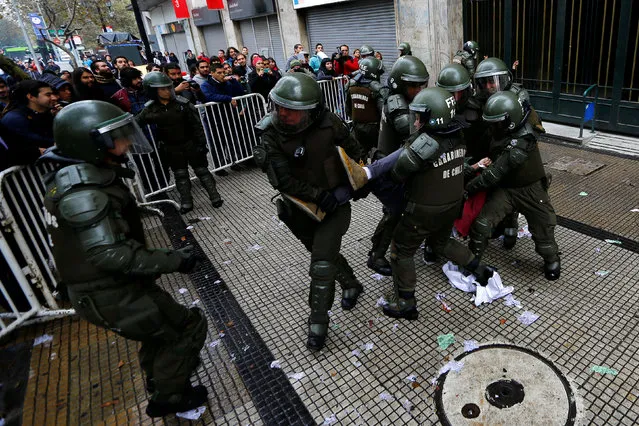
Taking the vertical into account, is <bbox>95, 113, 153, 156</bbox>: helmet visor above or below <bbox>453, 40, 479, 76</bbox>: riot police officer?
above

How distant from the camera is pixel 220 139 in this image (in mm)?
7258

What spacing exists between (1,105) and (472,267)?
6.60m

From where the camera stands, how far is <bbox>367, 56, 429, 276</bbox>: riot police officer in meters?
3.69

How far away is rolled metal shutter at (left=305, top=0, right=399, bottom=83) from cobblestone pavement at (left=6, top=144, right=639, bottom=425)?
8.61 meters

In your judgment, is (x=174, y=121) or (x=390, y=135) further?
(x=174, y=121)

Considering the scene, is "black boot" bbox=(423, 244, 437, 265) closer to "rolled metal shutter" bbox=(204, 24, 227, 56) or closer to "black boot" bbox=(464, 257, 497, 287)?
"black boot" bbox=(464, 257, 497, 287)

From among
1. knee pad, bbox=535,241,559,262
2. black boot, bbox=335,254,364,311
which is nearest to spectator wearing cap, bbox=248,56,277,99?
black boot, bbox=335,254,364,311

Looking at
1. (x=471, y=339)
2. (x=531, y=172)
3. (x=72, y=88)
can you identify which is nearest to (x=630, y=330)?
(x=471, y=339)

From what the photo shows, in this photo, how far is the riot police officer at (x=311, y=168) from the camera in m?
2.80

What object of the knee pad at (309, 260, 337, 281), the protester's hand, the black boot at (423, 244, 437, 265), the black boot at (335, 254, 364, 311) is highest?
the protester's hand

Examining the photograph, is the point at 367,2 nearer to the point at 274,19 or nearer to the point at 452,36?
the point at 452,36

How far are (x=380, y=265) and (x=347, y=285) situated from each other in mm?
582

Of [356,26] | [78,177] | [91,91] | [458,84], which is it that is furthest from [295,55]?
[78,177]

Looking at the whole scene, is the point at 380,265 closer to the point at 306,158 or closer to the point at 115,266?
the point at 306,158
